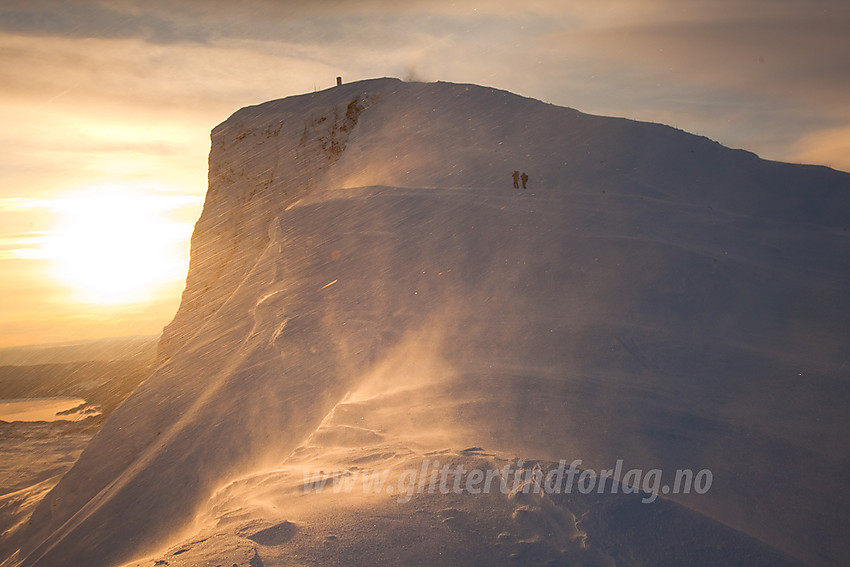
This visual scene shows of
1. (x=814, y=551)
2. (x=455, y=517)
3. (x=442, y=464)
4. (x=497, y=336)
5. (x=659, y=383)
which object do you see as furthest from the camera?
(x=497, y=336)

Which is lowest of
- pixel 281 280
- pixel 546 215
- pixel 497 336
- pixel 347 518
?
pixel 347 518

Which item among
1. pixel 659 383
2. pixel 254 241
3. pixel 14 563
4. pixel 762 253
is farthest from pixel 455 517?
pixel 254 241

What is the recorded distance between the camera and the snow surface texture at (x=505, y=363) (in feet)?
14.1

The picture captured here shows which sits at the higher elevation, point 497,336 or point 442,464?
point 497,336

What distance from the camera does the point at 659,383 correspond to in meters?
6.53

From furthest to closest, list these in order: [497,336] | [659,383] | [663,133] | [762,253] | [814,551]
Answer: [663,133] → [762,253] → [497,336] → [659,383] → [814,551]

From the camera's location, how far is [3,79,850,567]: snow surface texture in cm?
431

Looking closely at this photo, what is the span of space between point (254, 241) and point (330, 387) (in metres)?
7.72

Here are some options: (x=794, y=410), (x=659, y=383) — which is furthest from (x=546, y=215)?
(x=794, y=410)

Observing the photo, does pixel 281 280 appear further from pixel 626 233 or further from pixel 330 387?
pixel 626 233

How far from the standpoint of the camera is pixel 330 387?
7.86 m

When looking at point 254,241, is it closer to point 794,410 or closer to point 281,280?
point 281,280

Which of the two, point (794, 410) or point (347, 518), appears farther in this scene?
point (794, 410)

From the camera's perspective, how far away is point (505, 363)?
7238mm
